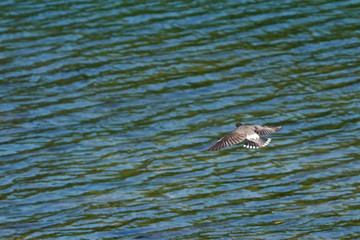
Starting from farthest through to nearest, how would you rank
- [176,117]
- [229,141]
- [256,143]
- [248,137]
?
1. [176,117]
2. [248,137]
3. [256,143]
4. [229,141]

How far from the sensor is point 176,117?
810 inches

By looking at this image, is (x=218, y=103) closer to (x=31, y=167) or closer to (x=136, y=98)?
(x=136, y=98)

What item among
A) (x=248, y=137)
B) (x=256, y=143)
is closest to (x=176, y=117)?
(x=248, y=137)

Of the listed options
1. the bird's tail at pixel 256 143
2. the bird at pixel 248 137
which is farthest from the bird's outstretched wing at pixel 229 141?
the bird's tail at pixel 256 143

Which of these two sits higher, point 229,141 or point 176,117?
point 229,141

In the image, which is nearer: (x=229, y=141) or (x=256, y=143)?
(x=229, y=141)

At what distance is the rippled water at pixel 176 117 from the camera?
51.6 feet

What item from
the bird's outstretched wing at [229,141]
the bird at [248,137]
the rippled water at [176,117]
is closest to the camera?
the bird's outstretched wing at [229,141]

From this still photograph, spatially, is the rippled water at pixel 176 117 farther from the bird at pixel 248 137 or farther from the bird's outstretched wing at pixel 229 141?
the bird's outstretched wing at pixel 229 141

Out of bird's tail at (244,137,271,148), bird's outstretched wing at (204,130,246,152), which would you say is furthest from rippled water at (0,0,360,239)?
bird's outstretched wing at (204,130,246,152)

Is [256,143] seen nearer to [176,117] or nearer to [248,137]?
[248,137]

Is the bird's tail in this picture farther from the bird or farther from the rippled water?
the rippled water

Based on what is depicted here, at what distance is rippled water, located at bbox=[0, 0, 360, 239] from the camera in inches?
619

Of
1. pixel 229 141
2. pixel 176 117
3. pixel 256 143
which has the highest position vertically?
pixel 229 141
